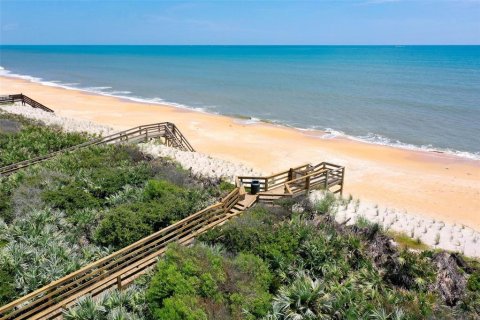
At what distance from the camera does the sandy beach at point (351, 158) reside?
20950 millimetres

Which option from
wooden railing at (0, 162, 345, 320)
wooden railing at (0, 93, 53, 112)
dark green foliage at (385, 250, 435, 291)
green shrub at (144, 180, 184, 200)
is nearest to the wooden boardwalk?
wooden railing at (0, 162, 345, 320)

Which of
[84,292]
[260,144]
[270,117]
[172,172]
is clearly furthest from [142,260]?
→ [270,117]

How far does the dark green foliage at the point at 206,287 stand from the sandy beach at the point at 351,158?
373 inches

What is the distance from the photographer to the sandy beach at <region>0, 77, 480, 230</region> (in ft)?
68.7

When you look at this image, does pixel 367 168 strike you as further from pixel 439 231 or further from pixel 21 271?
pixel 21 271

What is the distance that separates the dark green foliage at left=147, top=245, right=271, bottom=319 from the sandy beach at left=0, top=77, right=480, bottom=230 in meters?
9.48

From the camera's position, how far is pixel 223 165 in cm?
2047

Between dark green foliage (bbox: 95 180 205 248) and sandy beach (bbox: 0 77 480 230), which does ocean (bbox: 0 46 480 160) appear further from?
dark green foliage (bbox: 95 180 205 248)

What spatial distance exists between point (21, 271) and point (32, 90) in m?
55.2

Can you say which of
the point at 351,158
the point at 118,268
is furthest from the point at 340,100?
the point at 118,268

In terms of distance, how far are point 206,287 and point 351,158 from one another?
21224 millimetres

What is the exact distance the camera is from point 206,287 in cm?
900

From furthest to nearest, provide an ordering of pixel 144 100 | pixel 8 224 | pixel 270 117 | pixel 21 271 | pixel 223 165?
pixel 144 100 → pixel 270 117 → pixel 223 165 → pixel 8 224 → pixel 21 271

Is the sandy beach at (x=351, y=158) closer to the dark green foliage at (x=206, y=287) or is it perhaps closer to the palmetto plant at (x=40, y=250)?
the dark green foliage at (x=206, y=287)
